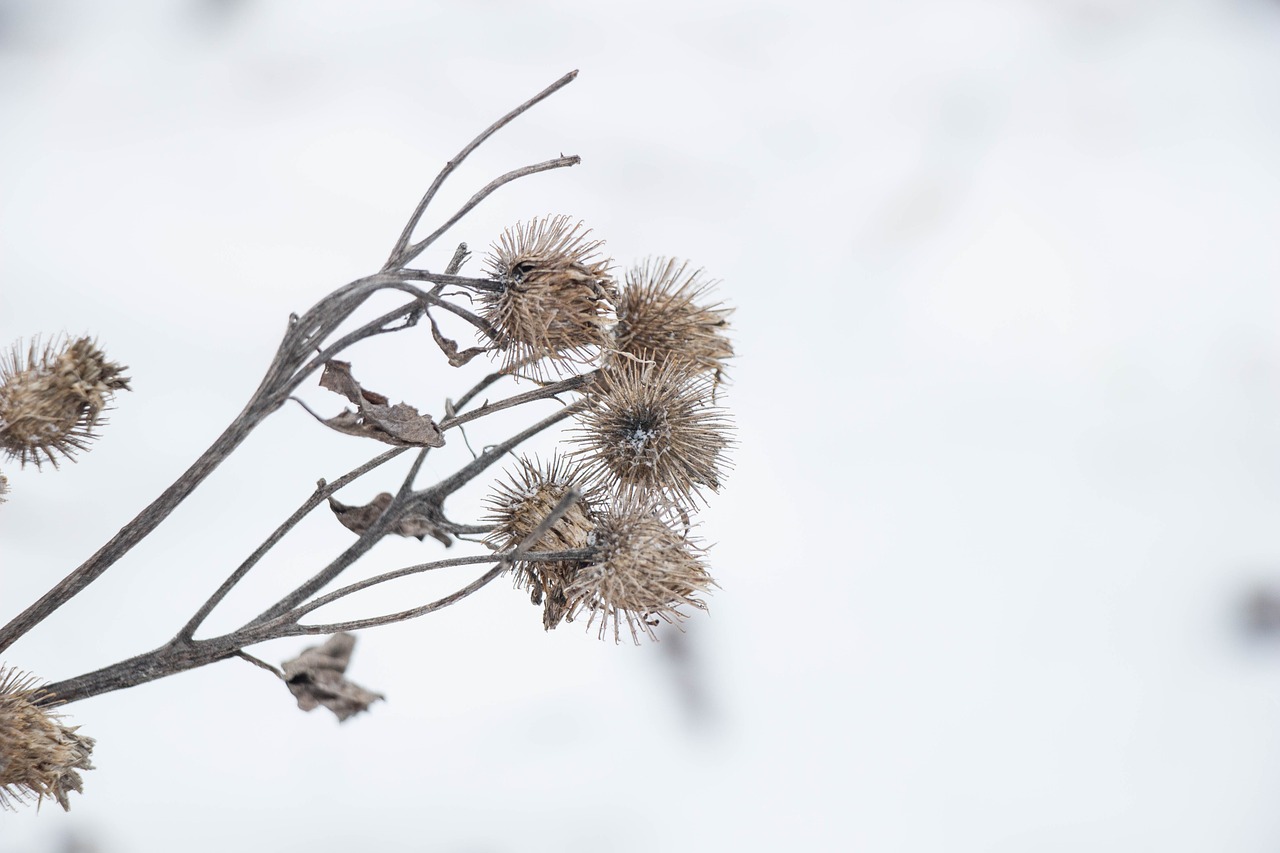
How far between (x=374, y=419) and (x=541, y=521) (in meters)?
0.15

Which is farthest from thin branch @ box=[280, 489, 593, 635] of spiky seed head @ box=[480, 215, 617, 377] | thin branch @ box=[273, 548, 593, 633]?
spiky seed head @ box=[480, 215, 617, 377]

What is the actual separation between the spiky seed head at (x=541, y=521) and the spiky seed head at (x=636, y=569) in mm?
22

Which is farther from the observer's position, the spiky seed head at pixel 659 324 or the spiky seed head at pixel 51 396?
the spiky seed head at pixel 659 324

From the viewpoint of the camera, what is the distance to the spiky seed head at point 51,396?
58cm

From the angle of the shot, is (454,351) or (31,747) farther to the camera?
(454,351)

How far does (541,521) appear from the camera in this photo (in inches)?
27.0

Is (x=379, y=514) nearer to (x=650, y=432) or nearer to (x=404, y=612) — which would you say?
(x=404, y=612)

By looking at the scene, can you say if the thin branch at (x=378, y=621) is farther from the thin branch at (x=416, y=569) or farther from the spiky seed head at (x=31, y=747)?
the spiky seed head at (x=31, y=747)

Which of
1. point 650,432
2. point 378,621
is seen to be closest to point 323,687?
point 378,621

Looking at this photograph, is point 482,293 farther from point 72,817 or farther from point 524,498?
point 72,817

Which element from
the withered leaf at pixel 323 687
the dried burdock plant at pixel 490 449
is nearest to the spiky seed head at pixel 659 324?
the dried burdock plant at pixel 490 449

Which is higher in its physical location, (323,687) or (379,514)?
(379,514)

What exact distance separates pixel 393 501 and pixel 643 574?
0.18 metres

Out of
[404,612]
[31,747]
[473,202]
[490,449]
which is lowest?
[31,747]
